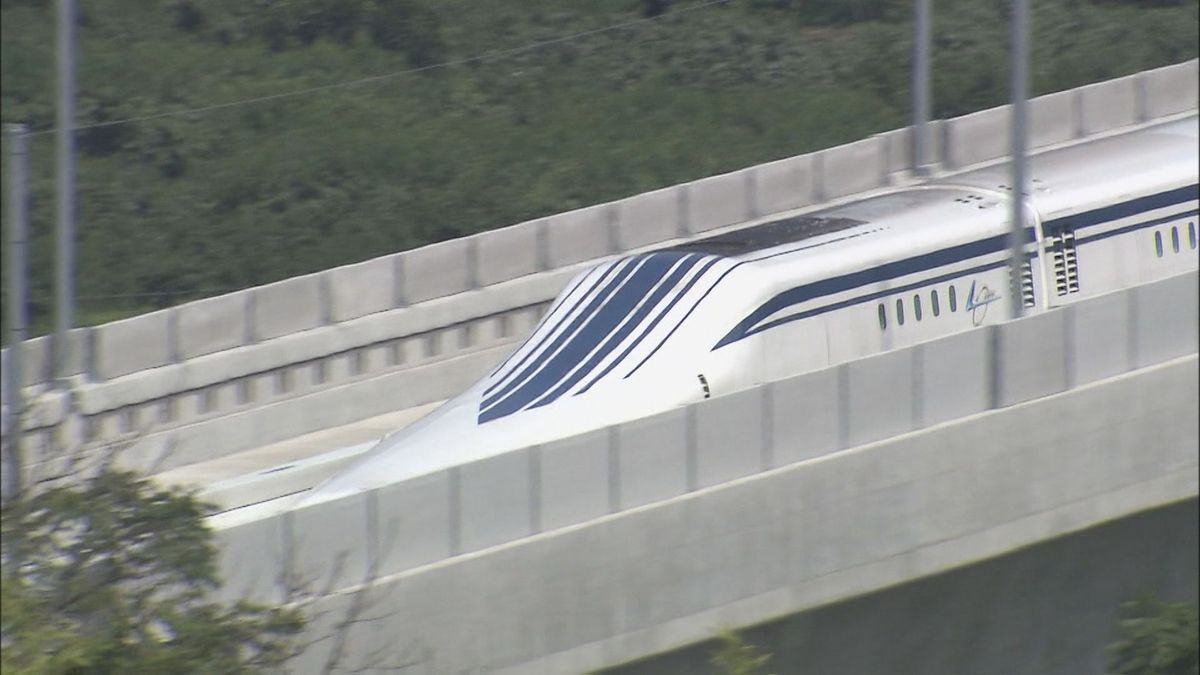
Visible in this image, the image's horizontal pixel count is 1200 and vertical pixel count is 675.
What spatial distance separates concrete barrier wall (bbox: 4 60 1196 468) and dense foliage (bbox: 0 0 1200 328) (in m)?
3.68

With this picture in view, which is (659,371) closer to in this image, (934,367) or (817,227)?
(934,367)

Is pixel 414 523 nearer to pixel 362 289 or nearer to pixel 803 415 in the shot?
pixel 803 415

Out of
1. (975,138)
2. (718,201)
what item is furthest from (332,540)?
(975,138)

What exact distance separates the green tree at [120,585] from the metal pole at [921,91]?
20.1 metres

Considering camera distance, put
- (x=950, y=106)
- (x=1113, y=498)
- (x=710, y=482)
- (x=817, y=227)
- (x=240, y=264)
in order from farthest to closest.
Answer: (x=950, y=106) < (x=240, y=264) < (x=817, y=227) < (x=1113, y=498) < (x=710, y=482)

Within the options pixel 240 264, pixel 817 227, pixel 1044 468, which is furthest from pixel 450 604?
pixel 240 264

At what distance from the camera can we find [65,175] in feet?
70.5

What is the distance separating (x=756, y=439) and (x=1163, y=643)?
13.6ft

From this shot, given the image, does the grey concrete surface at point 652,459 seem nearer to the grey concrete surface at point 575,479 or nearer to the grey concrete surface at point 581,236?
the grey concrete surface at point 575,479

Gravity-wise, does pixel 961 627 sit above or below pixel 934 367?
below

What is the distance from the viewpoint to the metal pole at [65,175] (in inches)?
831

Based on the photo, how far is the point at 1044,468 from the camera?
18.0 m

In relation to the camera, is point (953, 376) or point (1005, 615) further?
point (953, 376)

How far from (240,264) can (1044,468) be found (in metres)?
17.0
